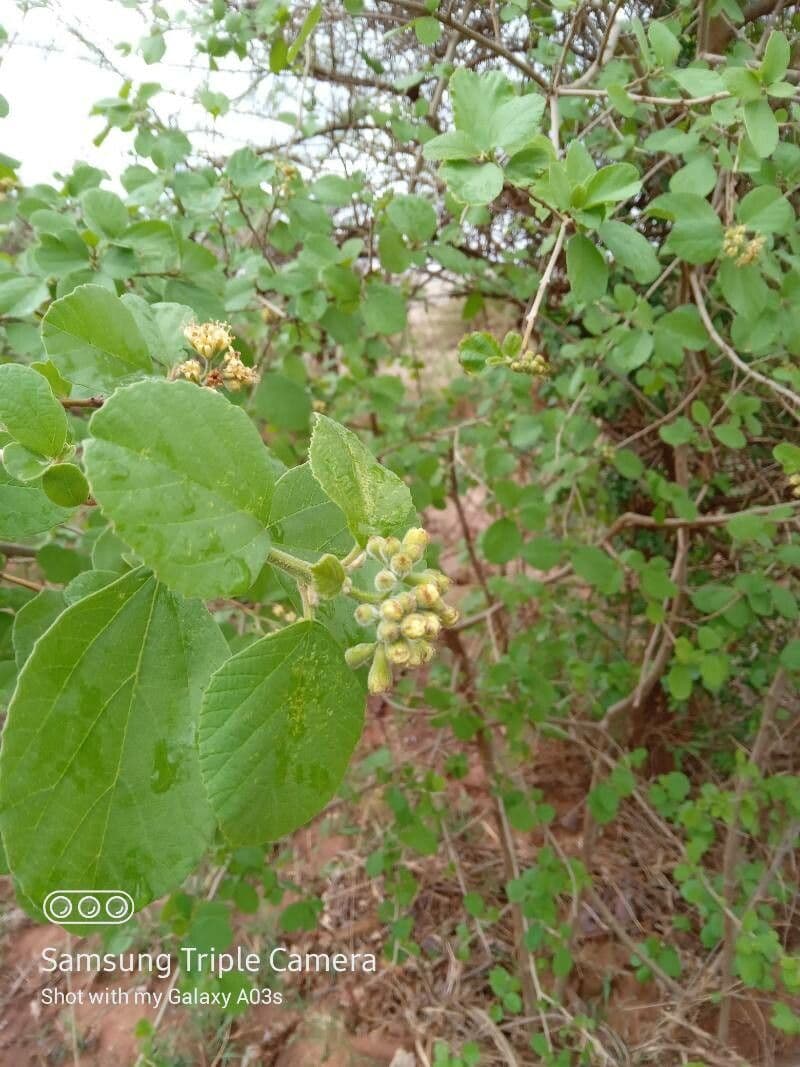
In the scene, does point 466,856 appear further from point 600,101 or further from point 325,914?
point 600,101

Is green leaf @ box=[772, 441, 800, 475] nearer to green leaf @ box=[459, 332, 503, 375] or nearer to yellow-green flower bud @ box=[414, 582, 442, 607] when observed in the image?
green leaf @ box=[459, 332, 503, 375]

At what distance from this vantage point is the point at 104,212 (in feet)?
4.01

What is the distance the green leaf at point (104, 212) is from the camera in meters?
1.22

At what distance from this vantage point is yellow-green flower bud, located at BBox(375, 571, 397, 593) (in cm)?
63

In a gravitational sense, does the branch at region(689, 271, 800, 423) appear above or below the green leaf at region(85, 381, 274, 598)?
below

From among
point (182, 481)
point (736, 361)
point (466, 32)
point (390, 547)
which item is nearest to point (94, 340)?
point (182, 481)

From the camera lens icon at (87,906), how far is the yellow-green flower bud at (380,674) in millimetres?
275

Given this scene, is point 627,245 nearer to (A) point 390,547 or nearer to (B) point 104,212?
(A) point 390,547

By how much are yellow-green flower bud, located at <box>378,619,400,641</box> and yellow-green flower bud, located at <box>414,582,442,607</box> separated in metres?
0.03

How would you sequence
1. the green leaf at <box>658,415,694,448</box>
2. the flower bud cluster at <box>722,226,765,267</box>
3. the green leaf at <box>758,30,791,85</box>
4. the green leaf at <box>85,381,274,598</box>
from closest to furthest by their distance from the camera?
1. the green leaf at <box>85,381,274,598</box>
2. the green leaf at <box>758,30,791,85</box>
3. the flower bud cluster at <box>722,226,765,267</box>
4. the green leaf at <box>658,415,694,448</box>

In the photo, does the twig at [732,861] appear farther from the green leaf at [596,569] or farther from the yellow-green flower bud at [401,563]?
the yellow-green flower bud at [401,563]

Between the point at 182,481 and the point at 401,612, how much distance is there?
0.22 m

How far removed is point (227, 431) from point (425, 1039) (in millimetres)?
2502

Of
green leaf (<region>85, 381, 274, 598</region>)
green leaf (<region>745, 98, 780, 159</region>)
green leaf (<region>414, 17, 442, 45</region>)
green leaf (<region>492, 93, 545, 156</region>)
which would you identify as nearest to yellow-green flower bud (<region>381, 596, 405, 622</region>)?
Answer: green leaf (<region>85, 381, 274, 598</region>)
